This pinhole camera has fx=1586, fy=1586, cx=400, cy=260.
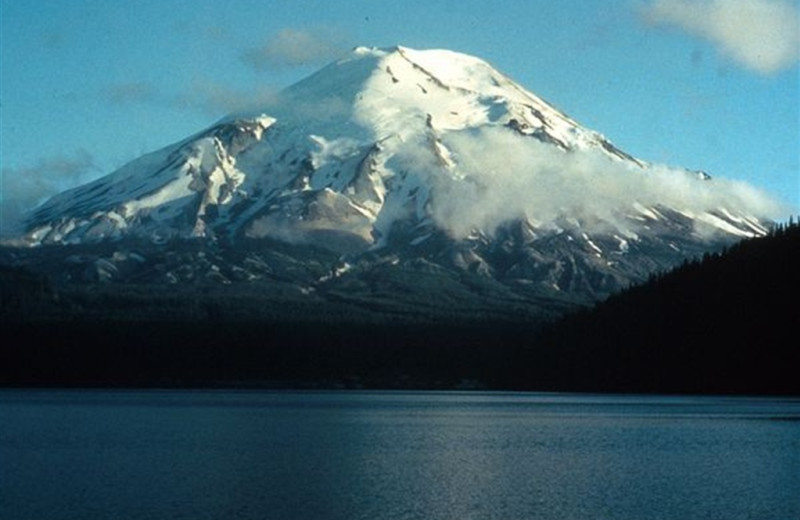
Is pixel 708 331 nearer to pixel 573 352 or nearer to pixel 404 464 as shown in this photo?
pixel 573 352

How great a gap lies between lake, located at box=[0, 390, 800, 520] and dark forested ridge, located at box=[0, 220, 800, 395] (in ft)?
51.7

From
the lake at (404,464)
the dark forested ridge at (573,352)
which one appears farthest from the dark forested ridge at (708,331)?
the lake at (404,464)

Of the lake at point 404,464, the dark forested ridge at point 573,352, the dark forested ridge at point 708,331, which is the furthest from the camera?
the dark forested ridge at point 573,352

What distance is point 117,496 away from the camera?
177ft

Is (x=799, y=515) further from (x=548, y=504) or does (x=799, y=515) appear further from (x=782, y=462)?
(x=782, y=462)

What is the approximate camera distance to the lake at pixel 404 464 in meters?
51.5

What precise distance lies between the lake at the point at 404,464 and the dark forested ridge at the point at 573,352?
51.7ft

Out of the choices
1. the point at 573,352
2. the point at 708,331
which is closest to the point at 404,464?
the point at 708,331

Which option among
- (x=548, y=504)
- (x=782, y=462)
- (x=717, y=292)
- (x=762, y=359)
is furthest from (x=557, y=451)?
(x=717, y=292)

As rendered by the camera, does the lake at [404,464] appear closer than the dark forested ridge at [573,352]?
Yes

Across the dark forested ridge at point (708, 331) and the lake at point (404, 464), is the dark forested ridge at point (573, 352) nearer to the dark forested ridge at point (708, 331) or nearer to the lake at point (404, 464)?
the dark forested ridge at point (708, 331)

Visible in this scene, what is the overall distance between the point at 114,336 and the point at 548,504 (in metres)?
149

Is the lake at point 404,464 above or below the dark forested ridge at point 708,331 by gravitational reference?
below

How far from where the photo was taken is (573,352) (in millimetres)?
163625
